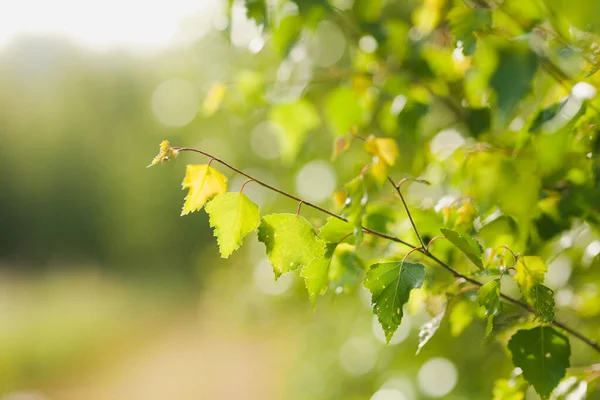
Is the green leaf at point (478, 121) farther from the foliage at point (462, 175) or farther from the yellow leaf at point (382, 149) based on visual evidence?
the yellow leaf at point (382, 149)

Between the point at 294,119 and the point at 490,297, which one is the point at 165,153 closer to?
the point at 490,297

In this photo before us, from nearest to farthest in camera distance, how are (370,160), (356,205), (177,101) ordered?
(356,205) < (370,160) < (177,101)

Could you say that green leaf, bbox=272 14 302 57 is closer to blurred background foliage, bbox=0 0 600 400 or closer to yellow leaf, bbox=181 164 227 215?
blurred background foliage, bbox=0 0 600 400

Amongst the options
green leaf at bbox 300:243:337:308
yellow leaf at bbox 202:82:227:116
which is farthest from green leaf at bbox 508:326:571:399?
yellow leaf at bbox 202:82:227:116

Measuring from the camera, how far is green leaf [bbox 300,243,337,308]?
21.9 inches

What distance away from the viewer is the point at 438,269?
0.76m

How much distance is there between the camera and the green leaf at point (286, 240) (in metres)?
0.53

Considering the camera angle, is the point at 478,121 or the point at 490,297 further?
the point at 478,121

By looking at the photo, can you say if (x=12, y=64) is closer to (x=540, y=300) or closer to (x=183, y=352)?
(x=183, y=352)

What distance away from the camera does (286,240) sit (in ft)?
1.74

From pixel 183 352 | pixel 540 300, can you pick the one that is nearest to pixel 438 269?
pixel 540 300

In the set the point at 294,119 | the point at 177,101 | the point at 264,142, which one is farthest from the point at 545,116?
the point at 177,101

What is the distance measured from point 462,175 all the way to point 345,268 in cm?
21

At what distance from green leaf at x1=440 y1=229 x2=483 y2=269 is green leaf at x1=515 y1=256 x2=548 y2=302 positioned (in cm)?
5
